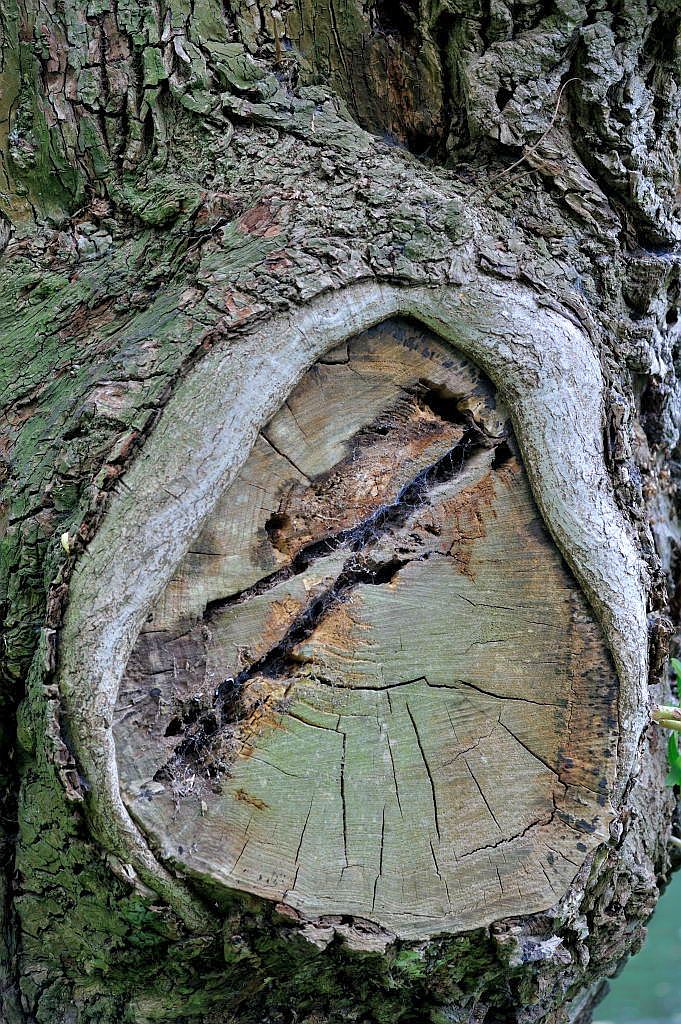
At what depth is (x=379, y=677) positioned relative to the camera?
Answer: 1446mm

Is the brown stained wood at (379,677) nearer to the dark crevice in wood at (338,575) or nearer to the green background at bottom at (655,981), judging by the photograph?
the dark crevice in wood at (338,575)

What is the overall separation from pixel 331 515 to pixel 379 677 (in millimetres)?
315

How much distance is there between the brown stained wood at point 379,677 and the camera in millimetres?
1379

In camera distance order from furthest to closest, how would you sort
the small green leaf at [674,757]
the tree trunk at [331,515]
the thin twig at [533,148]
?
the small green leaf at [674,757] < the thin twig at [533,148] < the tree trunk at [331,515]

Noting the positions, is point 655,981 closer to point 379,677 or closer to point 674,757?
point 674,757

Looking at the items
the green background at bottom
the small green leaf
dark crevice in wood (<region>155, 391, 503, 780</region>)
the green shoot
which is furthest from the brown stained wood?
the green background at bottom

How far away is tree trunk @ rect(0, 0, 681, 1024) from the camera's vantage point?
1376 millimetres

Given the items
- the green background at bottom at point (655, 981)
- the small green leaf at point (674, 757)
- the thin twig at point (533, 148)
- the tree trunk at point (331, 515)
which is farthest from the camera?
the green background at bottom at point (655, 981)

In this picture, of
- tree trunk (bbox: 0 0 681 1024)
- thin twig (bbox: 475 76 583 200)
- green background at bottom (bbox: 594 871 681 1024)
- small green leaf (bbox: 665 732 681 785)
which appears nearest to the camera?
tree trunk (bbox: 0 0 681 1024)

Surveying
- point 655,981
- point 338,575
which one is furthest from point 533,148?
point 655,981

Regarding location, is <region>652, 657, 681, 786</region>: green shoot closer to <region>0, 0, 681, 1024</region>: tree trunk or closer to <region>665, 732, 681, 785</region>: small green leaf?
<region>665, 732, 681, 785</region>: small green leaf

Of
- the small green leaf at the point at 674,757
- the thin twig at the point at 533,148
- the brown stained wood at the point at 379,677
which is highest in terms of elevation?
the thin twig at the point at 533,148

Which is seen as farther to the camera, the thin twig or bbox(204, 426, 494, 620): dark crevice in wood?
the thin twig

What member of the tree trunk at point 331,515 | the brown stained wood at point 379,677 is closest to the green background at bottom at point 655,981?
the tree trunk at point 331,515
